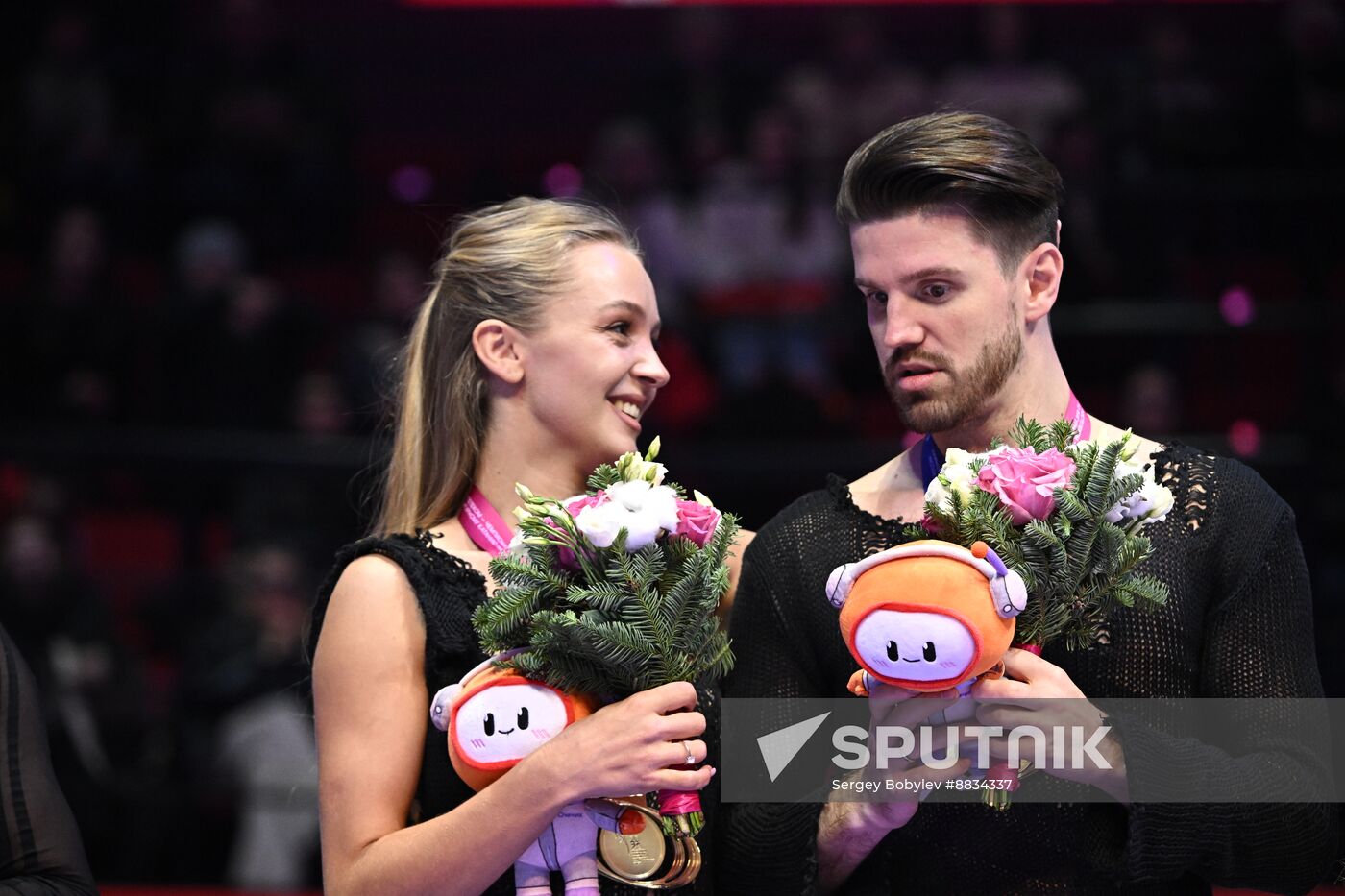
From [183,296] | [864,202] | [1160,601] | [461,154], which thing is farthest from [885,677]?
[461,154]

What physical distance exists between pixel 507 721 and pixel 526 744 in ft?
0.13

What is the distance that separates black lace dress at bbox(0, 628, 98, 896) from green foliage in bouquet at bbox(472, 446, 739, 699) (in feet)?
1.93

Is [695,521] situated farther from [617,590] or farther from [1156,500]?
[1156,500]

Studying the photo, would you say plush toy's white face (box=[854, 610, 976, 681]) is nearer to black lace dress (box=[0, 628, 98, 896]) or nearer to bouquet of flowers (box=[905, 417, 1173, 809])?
bouquet of flowers (box=[905, 417, 1173, 809])

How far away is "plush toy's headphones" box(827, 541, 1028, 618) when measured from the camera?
6.10 feet

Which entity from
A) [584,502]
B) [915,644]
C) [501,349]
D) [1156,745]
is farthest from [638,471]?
[1156,745]

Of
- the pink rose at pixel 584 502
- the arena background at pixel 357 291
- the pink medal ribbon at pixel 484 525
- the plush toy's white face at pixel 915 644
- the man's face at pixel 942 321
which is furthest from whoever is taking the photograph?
the arena background at pixel 357 291

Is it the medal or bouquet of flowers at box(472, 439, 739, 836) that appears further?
the medal

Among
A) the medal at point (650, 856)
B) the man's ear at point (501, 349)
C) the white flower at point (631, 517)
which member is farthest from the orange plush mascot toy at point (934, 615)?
the man's ear at point (501, 349)

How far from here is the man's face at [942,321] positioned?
221 centimetres

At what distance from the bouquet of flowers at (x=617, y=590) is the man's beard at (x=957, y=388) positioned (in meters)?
0.32

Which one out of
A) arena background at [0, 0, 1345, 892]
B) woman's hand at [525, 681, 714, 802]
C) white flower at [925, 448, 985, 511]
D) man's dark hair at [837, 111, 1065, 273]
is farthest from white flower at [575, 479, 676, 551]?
arena background at [0, 0, 1345, 892]

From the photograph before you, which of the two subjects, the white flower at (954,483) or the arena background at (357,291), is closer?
the white flower at (954,483)

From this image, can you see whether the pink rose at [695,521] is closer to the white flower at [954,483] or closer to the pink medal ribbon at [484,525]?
the white flower at [954,483]
